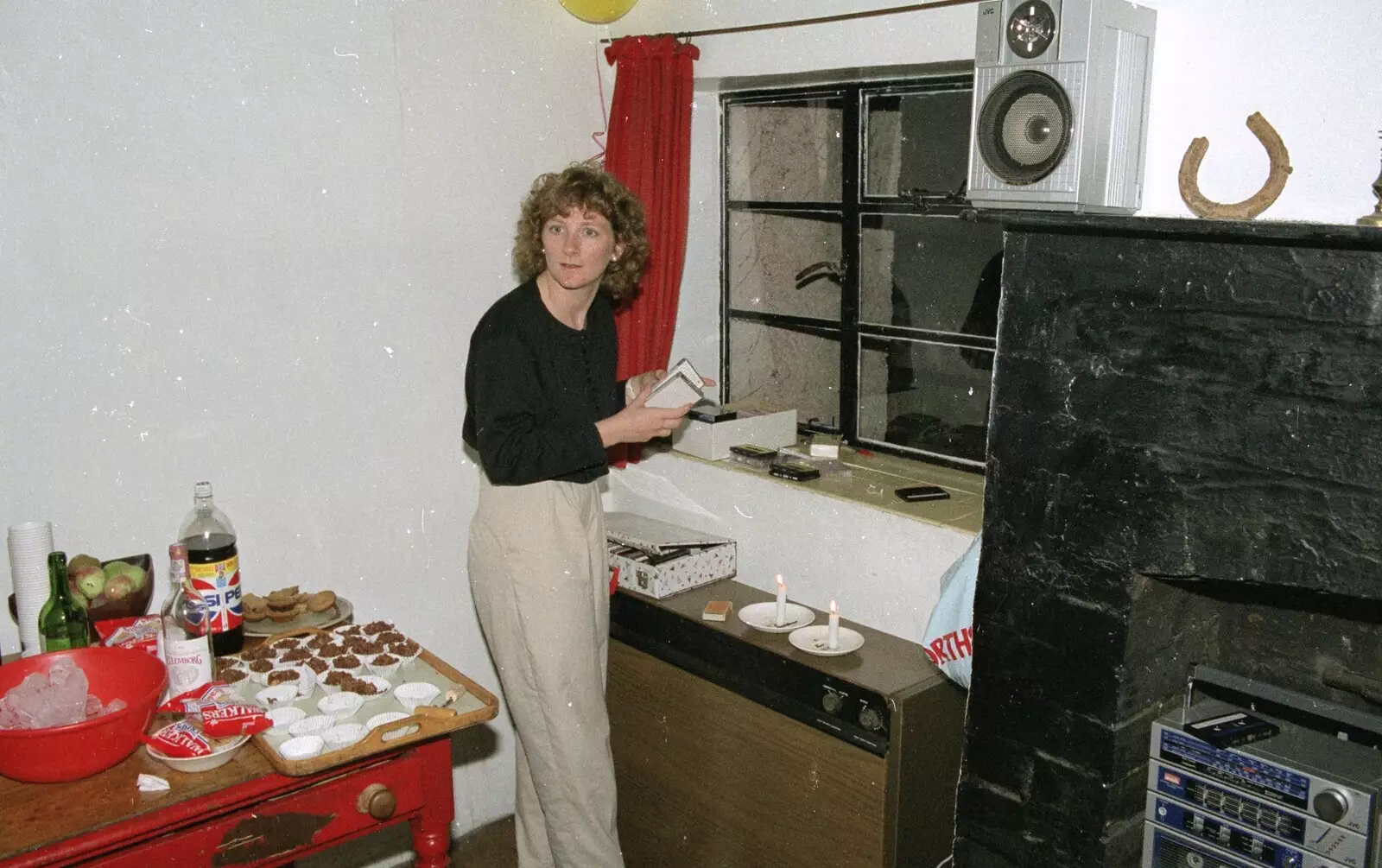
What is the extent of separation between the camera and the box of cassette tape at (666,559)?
2.77m

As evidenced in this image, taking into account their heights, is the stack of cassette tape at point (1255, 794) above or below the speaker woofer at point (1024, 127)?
below

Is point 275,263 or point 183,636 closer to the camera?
point 183,636

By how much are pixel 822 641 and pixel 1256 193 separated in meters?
1.24

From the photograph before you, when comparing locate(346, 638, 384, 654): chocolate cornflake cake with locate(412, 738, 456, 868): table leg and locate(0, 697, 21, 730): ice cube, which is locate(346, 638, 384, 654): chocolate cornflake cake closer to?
locate(412, 738, 456, 868): table leg

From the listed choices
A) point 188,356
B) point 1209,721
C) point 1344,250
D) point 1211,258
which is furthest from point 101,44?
point 1209,721

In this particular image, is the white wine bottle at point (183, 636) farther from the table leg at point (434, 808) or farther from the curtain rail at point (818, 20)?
the curtain rail at point (818, 20)

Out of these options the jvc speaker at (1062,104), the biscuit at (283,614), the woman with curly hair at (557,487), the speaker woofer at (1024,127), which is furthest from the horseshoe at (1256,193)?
the biscuit at (283,614)

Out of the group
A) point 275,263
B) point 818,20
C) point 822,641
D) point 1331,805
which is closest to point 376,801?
point 822,641

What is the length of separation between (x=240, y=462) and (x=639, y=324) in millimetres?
1014

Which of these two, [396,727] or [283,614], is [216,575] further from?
[396,727]

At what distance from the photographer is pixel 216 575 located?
7.01 feet

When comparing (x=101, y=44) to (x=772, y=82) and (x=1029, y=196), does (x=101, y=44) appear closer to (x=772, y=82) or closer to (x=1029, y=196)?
(x=772, y=82)

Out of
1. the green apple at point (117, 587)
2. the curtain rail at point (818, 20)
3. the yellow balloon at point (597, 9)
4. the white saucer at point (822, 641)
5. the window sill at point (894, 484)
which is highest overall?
the yellow balloon at point (597, 9)

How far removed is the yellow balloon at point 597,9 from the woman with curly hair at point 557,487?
0.50m
